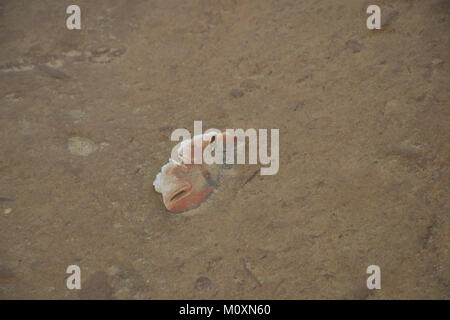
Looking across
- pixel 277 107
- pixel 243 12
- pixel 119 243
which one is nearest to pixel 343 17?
pixel 243 12

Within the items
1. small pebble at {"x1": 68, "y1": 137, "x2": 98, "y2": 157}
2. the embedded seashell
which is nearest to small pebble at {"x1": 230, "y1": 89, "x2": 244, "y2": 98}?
the embedded seashell

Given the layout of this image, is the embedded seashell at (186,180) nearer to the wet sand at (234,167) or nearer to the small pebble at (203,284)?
the wet sand at (234,167)

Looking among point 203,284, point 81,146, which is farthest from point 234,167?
point 81,146

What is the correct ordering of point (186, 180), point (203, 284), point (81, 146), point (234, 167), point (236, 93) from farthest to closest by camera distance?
point (236, 93), point (81, 146), point (234, 167), point (186, 180), point (203, 284)

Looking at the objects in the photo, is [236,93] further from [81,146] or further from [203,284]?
[203,284]

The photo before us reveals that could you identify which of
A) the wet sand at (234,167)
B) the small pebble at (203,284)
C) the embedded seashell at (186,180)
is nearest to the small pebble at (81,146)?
the wet sand at (234,167)

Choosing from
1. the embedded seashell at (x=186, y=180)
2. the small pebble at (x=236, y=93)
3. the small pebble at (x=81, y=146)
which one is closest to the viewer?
the embedded seashell at (x=186, y=180)

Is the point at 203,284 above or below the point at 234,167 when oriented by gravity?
below

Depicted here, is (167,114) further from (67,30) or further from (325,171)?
(67,30)
